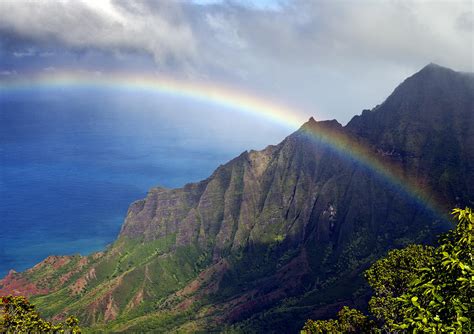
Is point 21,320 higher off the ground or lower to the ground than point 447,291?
higher

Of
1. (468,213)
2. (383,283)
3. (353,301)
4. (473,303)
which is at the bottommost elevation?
(353,301)

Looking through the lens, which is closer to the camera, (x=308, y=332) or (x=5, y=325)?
(x=5, y=325)

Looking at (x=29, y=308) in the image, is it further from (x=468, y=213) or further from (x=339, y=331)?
(x=468, y=213)

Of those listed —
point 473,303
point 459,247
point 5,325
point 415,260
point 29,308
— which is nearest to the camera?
point 473,303

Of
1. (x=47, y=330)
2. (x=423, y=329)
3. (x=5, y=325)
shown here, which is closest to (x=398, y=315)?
(x=423, y=329)

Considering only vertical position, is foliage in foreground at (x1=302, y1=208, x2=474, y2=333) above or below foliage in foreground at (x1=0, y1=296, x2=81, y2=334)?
below

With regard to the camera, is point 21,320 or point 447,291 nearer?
point 447,291

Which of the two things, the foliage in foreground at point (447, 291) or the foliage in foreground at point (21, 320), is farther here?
the foliage in foreground at point (21, 320)

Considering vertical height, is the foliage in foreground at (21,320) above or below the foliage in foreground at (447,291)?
above

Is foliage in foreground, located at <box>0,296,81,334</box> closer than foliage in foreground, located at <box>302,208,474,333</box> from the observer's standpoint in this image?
No

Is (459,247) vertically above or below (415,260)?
above

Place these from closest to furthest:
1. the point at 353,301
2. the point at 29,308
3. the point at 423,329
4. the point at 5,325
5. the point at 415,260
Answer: the point at 423,329
the point at 5,325
the point at 29,308
the point at 415,260
the point at 353,301
